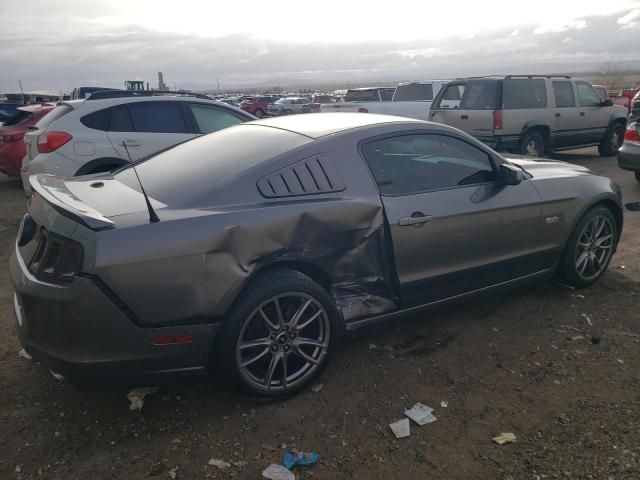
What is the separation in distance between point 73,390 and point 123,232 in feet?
4.05

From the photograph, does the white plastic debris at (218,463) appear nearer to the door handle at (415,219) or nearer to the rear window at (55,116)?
the door handle at (415,219)

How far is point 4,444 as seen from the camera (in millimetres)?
2654

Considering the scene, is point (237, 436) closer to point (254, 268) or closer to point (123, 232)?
point (254, 268)

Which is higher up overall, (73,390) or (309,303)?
(309,303)

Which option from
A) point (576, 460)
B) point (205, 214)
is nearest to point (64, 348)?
point (205, 214)

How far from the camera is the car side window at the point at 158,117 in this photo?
6836 mm

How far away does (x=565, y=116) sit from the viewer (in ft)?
35.1

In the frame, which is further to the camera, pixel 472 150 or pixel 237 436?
pixel 472 150

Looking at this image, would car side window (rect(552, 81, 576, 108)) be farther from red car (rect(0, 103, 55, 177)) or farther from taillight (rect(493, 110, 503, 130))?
red car (rect(0, 103, 55, 177))

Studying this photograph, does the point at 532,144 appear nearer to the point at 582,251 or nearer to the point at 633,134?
the point at 633,134

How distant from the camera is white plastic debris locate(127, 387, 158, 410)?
2930mm

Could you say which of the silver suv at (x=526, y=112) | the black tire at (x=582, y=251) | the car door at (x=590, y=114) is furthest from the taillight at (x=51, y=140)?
the car door at (x=590, y=114)

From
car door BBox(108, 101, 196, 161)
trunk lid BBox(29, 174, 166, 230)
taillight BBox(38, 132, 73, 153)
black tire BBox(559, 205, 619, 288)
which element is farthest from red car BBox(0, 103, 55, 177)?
black tire BBox(559, 205, 619, 288)

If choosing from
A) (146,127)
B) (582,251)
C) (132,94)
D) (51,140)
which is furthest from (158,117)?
(582,251)
